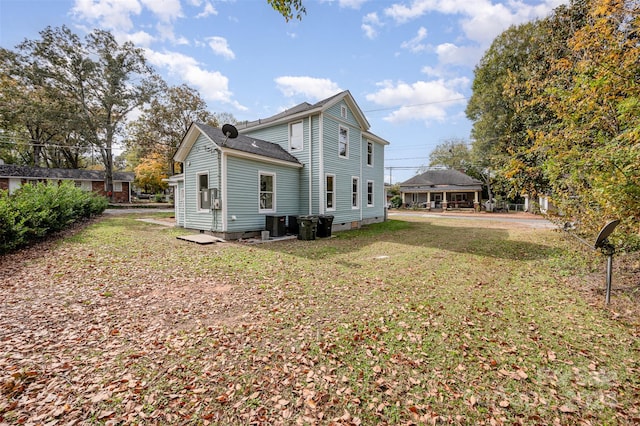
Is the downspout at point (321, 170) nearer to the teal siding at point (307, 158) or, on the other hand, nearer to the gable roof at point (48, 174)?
the teal siding at point (307, 158)

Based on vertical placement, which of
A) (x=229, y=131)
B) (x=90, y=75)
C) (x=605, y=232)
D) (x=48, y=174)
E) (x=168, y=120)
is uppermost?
(x=90, y=75)

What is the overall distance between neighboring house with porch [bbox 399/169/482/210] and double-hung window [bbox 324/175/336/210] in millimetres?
23111

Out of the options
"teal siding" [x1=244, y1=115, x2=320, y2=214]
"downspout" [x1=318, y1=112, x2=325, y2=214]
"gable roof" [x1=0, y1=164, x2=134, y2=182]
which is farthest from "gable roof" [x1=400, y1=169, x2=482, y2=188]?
"gable roof" [x1=0, y1=164, x2=134, y2=182]

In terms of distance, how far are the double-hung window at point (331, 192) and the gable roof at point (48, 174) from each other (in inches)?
1365

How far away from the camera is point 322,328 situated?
3764mm

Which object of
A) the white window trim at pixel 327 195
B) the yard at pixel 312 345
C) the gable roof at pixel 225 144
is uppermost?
the gable roof at pixel 225 144

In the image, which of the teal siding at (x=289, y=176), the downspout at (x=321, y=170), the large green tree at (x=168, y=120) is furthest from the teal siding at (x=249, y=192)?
the large green tree at (x=168, y=120)

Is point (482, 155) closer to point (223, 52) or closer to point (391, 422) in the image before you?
point (223, 52)

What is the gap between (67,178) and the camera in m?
31.6

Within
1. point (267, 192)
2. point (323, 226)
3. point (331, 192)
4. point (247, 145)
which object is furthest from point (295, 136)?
point (323, 226)

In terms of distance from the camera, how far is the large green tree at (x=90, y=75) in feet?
79.4

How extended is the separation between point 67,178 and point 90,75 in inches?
518

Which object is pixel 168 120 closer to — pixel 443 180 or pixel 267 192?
pixel 267 192

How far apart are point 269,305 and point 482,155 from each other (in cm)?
2861
